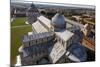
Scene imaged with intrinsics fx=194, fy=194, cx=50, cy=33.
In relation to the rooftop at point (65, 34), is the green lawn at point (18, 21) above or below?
above

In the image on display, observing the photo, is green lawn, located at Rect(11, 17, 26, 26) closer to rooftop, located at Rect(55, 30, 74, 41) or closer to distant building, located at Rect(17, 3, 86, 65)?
distant building, located at Rect(17, 3, 86, 65)

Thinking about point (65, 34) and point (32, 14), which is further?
point (65, 34)

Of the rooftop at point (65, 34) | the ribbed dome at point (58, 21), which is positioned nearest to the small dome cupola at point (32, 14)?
the ribbed dome at point (58, 21)

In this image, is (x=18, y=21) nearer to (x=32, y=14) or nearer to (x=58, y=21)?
(x=32, y=14)

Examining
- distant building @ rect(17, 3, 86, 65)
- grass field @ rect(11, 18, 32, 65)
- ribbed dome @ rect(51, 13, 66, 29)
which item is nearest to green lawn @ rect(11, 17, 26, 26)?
grass field @ rect(11, 18, 32, 65)

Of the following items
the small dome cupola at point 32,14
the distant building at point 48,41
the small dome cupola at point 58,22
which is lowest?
the distant building at point 48,41

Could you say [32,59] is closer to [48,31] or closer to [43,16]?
[48,31]

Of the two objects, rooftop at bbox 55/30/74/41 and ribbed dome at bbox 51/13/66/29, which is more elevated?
ribbed dome at bbox 51/13/66/29

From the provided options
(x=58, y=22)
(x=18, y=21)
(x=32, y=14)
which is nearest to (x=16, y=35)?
(x=18, y=21)

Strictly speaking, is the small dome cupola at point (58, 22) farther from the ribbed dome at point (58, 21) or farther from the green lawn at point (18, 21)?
the green lawn at point (18, 21)
